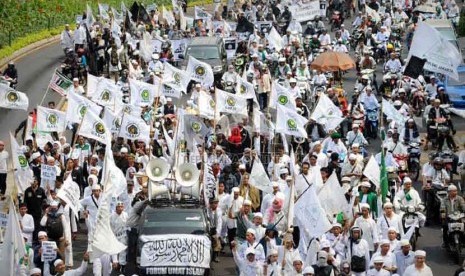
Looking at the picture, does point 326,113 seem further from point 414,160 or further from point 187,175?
point 187,175

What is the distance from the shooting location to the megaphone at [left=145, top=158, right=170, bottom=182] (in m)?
28.8

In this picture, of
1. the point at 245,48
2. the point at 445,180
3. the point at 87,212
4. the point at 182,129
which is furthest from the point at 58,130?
the point at 245,48

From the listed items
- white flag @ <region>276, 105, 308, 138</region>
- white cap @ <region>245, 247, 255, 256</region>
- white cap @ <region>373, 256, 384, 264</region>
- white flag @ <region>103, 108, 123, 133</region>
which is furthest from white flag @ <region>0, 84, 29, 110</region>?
white cap @ <region>373, 256, 384, 264</region>

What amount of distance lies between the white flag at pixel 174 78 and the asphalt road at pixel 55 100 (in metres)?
4.62

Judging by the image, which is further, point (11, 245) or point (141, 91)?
point (141, 91)

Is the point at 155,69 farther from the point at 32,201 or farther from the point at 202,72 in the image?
the point at 32,201

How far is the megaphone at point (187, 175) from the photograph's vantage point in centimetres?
2892

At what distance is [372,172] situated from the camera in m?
28.7

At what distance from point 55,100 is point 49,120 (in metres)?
11.8

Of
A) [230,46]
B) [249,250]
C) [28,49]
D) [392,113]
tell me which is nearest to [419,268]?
[249,250]

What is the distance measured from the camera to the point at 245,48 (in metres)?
47.9

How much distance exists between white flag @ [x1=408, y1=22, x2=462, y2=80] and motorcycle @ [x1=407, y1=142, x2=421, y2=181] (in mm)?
2025

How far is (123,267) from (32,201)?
8.77 ft

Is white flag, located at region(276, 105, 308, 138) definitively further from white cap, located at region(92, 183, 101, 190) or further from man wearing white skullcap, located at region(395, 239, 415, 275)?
man wearing white skullcap, located at region(395, 239, 415, 275)
